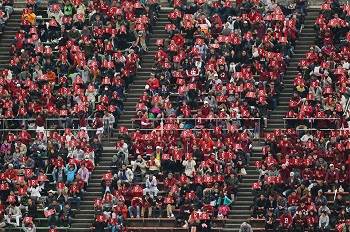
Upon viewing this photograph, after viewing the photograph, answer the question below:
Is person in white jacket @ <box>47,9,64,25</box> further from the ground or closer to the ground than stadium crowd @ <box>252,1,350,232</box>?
further from the ground

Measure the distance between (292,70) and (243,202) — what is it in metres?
9.17

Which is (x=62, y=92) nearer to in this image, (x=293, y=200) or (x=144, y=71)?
(x=144, y=71)

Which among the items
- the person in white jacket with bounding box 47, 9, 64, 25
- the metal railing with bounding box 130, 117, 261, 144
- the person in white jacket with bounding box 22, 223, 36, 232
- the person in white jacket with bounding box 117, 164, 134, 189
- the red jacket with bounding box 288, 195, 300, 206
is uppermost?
the person in white jacket with bounding box 47, 9, 64, 25

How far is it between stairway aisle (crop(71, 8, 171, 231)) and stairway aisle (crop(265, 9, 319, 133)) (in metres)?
6.50

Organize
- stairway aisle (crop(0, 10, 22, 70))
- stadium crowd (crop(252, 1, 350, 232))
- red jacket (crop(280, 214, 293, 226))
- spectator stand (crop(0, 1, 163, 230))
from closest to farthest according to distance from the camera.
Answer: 1. red jacket (crop(280, 214, 293, 226))
2. stadium crowd (crop(252, 1, 350, 232))
3. spectator stand (crop(0, 1, 163, 230))
4. stairway aisle (crop(0, 10, 22, 70))

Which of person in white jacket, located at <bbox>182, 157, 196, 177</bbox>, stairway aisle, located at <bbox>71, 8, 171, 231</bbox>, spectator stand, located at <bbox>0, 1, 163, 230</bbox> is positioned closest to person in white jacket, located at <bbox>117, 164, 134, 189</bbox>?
stairway aisle, located at <bbox>71, 8, 171, 231</bbox>

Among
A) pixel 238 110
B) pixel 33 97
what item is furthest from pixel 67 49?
pixel 238 110

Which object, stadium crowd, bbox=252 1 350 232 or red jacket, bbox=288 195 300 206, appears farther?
red jacket, bbox=288 195 300 206

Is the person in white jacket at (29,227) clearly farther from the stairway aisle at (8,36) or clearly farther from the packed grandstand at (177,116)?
the stairway aisle at (8,36)

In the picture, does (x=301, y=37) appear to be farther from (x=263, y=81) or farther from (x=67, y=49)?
(x=67, y=49)

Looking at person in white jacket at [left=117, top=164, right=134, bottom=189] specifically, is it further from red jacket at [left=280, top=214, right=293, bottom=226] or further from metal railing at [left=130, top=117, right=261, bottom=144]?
red jacket at [left=280, top=214, right=293, bottom=226]

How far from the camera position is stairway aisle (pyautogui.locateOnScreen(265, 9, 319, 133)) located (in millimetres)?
83750

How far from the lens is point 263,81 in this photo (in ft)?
276

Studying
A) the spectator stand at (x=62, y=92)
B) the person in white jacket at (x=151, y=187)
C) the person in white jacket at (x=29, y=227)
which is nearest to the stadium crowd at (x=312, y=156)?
the person in white jacket at (x=151, y=187)
